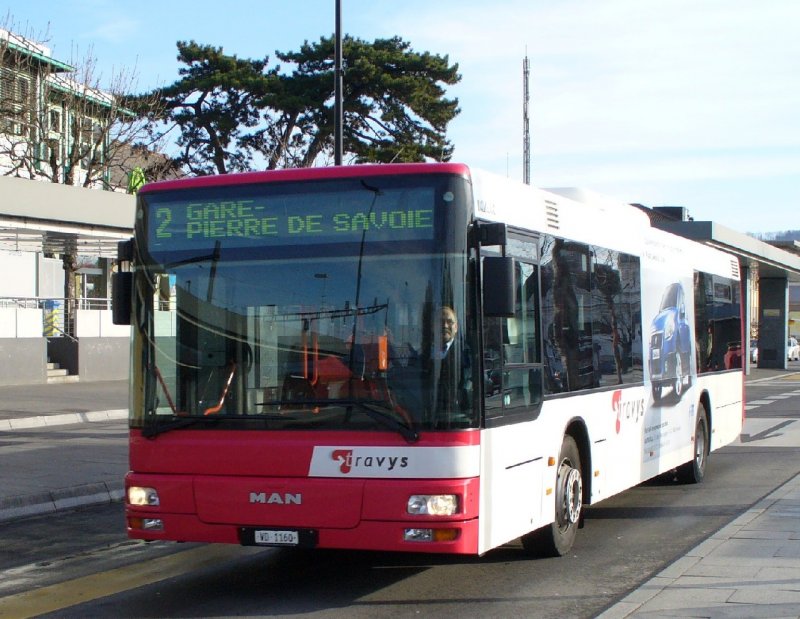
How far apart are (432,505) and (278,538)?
3.20ft

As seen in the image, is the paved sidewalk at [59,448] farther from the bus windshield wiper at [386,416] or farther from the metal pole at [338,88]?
the metal pole at [338,88]

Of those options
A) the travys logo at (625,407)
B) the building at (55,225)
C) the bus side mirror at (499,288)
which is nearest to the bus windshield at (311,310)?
the bus side mirror at (499,288)

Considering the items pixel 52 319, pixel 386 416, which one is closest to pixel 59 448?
pixel 386 416

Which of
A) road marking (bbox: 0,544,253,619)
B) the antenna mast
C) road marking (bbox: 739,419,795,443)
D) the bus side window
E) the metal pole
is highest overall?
the antenna mast

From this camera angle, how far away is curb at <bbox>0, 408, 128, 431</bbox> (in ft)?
65.9

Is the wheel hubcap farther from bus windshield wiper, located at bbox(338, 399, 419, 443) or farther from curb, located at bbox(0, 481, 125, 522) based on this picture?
curb, located at bbox(0, 481, 125, 522)

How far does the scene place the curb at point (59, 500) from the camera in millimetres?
11223

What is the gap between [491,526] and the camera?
7.24 meters

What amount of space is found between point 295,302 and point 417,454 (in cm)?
120

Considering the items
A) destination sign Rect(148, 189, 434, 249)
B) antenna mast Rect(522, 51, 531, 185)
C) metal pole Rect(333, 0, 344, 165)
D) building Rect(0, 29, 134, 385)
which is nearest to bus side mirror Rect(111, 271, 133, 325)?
destination sign Rect(148, 189, 434, 249)

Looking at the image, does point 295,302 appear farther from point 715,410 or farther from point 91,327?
point 91,327

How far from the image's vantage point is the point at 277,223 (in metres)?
7.35

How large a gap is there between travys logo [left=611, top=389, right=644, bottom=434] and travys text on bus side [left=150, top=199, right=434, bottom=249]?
353 centimetres

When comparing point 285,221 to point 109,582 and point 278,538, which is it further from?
point 109,582
